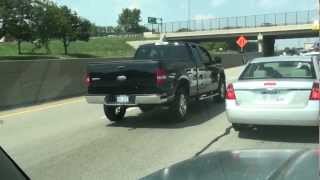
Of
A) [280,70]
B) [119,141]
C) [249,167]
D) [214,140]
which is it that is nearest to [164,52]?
[280,70]

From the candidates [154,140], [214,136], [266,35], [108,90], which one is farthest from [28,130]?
[266,35]

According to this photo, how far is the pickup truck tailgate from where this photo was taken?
43.6ft

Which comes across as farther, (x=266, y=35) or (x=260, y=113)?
(x=266, y=35)

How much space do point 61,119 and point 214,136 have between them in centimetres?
471

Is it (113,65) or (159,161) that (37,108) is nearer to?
(113,65)

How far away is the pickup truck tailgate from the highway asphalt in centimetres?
77

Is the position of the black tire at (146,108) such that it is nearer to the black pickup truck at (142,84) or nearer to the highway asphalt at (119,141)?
the highway asphalt at (119,141)

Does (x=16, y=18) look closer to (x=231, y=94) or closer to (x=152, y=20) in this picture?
(x=152, y=20)

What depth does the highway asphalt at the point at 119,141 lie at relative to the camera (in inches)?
360

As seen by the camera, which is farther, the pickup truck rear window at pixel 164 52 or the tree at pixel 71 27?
the tree at pixel 71 27

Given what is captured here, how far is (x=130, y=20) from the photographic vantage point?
170625mm

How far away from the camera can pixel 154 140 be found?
38.1 ft

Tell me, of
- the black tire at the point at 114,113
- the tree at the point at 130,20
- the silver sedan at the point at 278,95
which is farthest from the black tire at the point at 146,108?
the tree at the point at 130,20

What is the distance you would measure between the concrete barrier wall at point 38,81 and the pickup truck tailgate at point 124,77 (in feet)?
17.4
